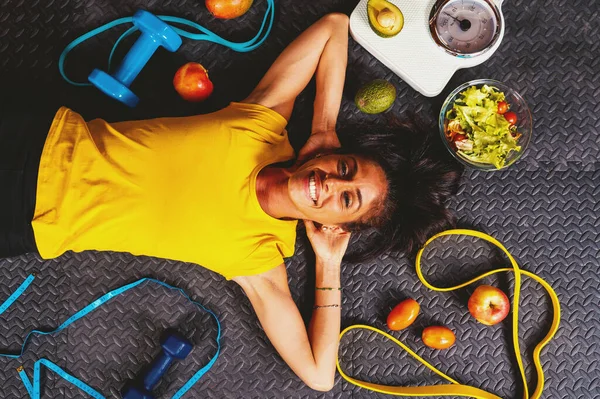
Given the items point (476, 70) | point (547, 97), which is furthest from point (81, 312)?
point (547, 97)

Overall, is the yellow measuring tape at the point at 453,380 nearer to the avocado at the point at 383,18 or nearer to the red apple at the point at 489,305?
the red apple at the point at 489,305

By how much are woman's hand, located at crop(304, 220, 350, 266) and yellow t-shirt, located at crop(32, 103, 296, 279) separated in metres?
0.16

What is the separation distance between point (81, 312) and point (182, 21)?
79 cm

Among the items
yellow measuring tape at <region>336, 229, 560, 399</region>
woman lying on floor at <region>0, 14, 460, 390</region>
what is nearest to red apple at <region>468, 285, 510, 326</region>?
yellow measuring tape at <region>336, 229, 560, 399</region>

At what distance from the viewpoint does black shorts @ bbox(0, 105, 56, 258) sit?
1.05 m

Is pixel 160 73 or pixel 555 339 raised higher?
pixel 160 73

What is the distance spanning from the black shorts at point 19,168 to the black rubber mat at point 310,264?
0.78 ft

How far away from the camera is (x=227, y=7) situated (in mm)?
1265

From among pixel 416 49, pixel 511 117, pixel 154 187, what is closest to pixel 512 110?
pixel 511 117

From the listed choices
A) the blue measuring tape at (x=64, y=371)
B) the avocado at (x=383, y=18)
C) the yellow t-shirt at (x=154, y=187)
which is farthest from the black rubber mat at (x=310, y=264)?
the yellow t-shirt at (x=154, y=187)

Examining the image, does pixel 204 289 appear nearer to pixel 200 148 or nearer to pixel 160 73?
pixel 200 148

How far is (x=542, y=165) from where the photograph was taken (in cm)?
135

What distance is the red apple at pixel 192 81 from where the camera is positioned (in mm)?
1251

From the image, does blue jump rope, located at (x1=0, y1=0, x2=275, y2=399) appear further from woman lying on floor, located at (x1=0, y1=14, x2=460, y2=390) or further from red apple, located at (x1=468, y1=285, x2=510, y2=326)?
red apple, located at (x1=468, y1=285, x2=510, y2=326)
